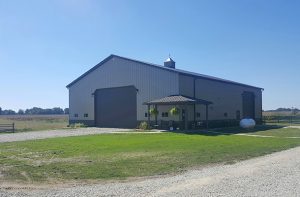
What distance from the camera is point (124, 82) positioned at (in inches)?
1548

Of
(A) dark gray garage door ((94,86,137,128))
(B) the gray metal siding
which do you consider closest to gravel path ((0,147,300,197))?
(B) the gray metal siding

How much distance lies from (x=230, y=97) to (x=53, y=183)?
35.6m

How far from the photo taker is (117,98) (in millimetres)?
40406

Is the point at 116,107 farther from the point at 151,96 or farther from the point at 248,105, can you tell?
the point at 248,105

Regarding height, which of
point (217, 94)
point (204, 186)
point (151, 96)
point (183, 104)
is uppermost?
point (217, 94)

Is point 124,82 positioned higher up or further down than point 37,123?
higher up

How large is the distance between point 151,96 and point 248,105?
1681 centimetres

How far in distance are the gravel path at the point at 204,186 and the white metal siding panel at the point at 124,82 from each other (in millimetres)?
23969

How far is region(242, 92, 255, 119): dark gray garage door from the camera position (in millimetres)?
46625

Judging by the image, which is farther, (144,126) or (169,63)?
(169,63)

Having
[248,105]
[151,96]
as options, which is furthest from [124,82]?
[248,105]

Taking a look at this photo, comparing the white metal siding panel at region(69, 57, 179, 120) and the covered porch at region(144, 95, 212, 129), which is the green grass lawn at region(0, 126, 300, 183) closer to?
the covered porch at region(144, 95, 212, 129)

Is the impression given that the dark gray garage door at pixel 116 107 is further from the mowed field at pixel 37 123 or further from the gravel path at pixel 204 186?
the gravel path at pixel 204 186

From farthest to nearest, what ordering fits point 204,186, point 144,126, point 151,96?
point 151,96
point 144,126
point 204,186
